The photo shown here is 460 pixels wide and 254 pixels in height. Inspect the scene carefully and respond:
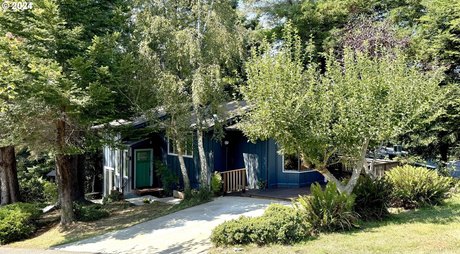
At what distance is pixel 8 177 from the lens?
642 inches

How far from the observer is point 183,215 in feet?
39.9

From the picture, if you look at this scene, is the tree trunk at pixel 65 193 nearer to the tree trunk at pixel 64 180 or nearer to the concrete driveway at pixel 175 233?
the tree trunk at pixel 64 180

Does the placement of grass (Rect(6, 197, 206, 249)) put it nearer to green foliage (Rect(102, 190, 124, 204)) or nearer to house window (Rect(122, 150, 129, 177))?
green foliage (Rect(102, 190, 124, 204))

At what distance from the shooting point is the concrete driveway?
930 centimetres

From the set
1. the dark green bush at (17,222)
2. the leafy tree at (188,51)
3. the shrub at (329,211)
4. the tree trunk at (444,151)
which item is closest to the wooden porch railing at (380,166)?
the tree trunk at (444,151)

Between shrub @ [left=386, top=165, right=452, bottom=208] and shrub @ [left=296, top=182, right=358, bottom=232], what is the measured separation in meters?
2.56

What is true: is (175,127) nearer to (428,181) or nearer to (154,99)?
(154,99)

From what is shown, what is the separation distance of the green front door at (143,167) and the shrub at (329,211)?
37.6 ft

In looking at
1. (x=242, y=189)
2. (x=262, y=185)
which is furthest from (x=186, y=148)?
(x=262, y=185)

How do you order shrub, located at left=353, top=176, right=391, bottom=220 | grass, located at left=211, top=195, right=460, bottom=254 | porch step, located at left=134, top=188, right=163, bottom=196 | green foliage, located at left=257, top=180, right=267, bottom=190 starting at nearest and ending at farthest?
grass, located at left=211, top=195, right=460, bottom=254 < shrub, located at left=353, top=176, right=391, bottom=220 < green foliage, located at left=257, top=180, right=267, bottom=190 < porch step, located at left=134, top=188, right=163, bottom=196

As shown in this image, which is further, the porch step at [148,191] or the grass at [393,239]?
the porch step at [148,191]

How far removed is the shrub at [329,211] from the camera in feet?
29.8

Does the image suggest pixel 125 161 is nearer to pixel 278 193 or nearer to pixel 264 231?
pixel 278 193

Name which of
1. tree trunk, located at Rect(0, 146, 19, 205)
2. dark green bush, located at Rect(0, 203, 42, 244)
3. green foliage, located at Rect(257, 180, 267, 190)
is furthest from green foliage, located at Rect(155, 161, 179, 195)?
tree trunk, located at Rect(0, 146, 19, 205)
